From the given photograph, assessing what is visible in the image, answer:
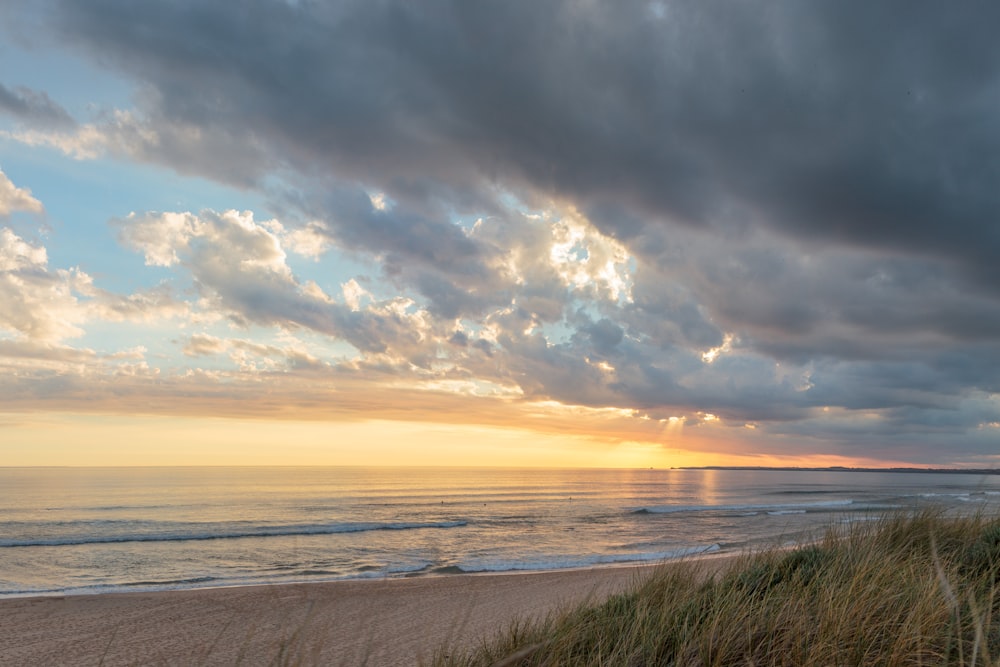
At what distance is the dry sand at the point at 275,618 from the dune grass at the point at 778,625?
7.95ft

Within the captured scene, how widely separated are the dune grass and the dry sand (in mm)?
2424

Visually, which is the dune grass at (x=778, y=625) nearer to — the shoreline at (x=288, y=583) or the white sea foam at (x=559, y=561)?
the shoreline at (x=288, y=583)

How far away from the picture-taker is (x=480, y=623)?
11.7m

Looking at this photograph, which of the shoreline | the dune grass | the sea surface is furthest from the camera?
the sea surface

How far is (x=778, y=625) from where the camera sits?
4.63 metres

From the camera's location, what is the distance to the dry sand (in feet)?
32.1

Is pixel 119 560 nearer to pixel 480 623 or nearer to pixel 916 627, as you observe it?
pixel 480 623

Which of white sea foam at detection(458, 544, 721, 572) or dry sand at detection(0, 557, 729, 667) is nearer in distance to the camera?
dry sand at detection(0, 557, 729, 667)

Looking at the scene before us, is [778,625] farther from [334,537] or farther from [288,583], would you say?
[334,537]

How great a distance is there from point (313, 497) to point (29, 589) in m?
39.5

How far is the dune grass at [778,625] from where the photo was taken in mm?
4270

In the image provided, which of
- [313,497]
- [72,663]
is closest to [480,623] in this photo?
[72,663]

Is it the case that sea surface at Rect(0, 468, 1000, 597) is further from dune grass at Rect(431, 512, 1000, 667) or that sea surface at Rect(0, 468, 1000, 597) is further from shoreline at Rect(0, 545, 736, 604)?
dune grass at Rect(431, 512, 1000, 667)

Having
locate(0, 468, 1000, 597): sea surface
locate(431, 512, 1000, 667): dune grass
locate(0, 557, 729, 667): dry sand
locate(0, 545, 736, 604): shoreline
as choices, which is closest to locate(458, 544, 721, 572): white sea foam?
locate(0, 468, 1000, 597): sea surface
